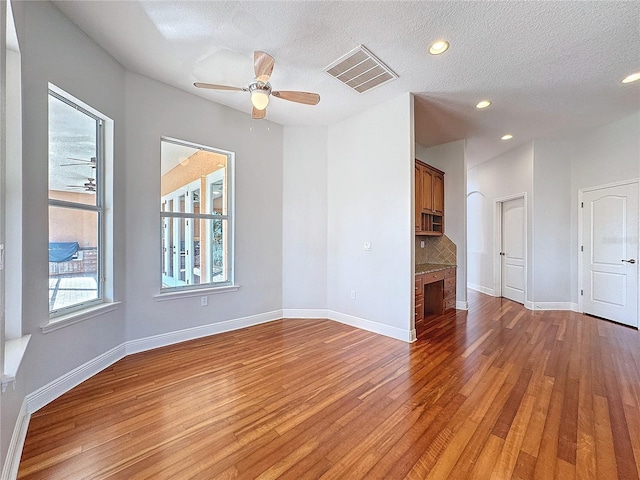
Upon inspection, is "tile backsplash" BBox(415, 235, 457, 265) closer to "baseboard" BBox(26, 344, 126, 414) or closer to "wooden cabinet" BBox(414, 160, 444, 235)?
"wooden cabinet" BBox(414, 160, 444, 235)

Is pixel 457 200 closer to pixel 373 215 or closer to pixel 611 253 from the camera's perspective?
pixel 373 215

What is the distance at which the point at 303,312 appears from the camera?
4.27m

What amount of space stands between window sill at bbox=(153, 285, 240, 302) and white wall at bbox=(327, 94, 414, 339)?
1512 millimetres

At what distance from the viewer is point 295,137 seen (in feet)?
14.0

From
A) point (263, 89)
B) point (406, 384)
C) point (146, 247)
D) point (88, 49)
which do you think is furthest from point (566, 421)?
point (88, 49)

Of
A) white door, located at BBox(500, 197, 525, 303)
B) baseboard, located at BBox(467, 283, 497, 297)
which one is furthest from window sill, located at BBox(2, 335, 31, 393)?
baseboard, located at BBox(467, 283, 497, 297)

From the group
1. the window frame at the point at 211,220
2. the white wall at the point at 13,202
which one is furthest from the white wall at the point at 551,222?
the white wall at the point at 13,202

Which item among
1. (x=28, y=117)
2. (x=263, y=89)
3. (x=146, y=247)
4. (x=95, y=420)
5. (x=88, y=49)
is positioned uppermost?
(x=88, y=49)

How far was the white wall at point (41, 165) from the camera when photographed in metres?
1.90

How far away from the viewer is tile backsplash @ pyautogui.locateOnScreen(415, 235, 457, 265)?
16.2 ft

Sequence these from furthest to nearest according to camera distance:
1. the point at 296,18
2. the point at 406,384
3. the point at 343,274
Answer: the point at 343,274
the point at 406,384
the point at 296,18

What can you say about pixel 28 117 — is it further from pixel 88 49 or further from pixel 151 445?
pixel 151 445

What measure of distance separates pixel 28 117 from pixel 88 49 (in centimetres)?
99

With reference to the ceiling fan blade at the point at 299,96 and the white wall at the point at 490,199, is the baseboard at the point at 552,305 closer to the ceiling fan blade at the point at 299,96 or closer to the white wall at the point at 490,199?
the white wall at the point at 490,199
